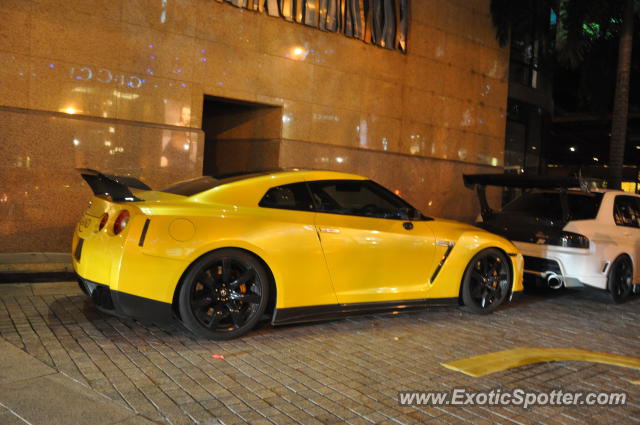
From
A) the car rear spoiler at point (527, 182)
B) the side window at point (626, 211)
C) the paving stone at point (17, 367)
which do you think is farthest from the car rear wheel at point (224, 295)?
the side window at point (626, 211)

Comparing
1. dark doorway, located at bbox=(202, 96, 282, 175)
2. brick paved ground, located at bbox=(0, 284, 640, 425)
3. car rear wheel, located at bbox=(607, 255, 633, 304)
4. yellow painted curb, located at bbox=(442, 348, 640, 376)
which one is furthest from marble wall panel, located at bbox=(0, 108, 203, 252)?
car rear wheel, located at bbox=(607, 255, 633, 304)

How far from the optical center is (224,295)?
16.1 feet

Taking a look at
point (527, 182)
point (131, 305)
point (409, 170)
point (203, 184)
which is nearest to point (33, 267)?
point (203, 184)

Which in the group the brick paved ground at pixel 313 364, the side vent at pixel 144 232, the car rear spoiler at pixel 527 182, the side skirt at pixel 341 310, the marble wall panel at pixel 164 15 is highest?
the marble wall panel at pixel 164 15

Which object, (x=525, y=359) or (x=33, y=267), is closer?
(x=525, y=359)

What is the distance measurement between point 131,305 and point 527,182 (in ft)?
17.2

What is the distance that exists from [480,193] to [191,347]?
521 centimetres

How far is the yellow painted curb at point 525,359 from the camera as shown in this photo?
14.9 ft

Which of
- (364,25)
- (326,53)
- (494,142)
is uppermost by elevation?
(364,25)

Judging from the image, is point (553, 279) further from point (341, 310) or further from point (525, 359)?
point (341, 310)

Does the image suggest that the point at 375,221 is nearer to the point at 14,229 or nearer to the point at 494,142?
the point at 14,229

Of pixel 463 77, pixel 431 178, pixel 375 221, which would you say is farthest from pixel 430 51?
pixel 375 221

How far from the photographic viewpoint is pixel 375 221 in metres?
5.72

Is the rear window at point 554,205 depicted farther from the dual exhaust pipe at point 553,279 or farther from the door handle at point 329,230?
the door handle at point 329,230
